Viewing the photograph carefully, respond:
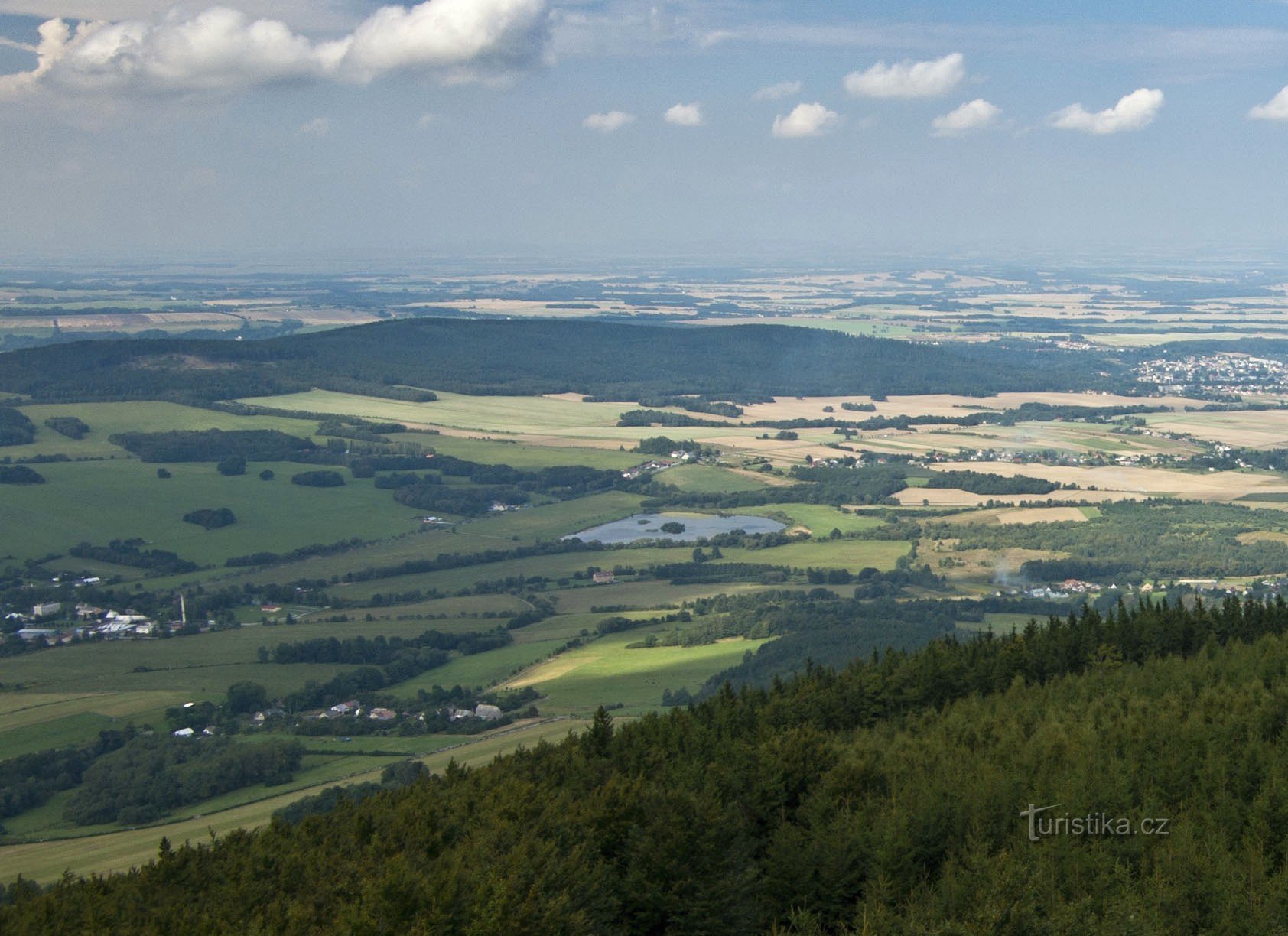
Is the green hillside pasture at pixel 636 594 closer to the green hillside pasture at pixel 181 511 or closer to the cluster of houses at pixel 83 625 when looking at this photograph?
the cluster of houses at pixel 83 625

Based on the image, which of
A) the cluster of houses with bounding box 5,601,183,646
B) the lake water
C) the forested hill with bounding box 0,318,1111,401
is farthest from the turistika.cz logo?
the forested hill with bounding box 0,318,1111,401

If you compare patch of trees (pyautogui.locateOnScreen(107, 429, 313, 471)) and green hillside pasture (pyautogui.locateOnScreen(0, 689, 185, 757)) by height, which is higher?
patch of trees (pyautogui.locateOnScreen(107, 429, 313, 471))

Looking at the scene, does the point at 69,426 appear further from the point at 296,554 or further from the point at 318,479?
the point at 296,554

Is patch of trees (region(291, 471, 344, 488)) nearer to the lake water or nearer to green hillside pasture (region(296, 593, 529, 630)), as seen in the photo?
the lake water

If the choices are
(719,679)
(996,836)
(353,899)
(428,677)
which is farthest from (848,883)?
(428,677)

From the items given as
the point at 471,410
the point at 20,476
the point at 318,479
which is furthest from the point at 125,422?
the point at 471,410

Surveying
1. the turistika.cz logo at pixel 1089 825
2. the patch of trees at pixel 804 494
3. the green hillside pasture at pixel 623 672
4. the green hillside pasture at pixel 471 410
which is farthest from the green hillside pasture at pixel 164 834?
the green hillside pasture at pixel 471 410
